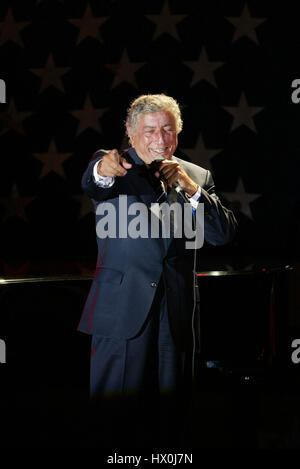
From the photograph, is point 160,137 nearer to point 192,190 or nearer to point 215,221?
point 192,190

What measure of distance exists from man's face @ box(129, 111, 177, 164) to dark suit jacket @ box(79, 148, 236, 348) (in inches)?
2.4

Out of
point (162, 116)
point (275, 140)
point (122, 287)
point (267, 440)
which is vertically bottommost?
point (267, 440)

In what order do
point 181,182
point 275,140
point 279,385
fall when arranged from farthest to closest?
point 275,140
point 279,385
point 181,182

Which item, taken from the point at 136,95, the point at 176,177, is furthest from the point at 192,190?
the point at 136,95

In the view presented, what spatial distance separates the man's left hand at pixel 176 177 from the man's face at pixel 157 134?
0.35 ft

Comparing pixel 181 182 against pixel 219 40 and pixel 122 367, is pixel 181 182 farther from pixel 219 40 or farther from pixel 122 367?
pixel 219 40

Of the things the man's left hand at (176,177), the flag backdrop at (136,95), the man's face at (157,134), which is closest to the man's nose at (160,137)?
the man's face at (157,134)

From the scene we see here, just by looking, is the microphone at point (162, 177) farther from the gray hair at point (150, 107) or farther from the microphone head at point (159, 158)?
the gray hair at point (150, 107)

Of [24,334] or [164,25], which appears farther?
[164,25]

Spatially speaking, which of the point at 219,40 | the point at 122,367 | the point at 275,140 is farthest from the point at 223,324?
the point at 219,40

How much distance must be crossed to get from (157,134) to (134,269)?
446mm

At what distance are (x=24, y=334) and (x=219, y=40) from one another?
3.06 metres

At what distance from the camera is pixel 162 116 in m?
1.89

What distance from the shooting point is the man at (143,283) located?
1866 mm
